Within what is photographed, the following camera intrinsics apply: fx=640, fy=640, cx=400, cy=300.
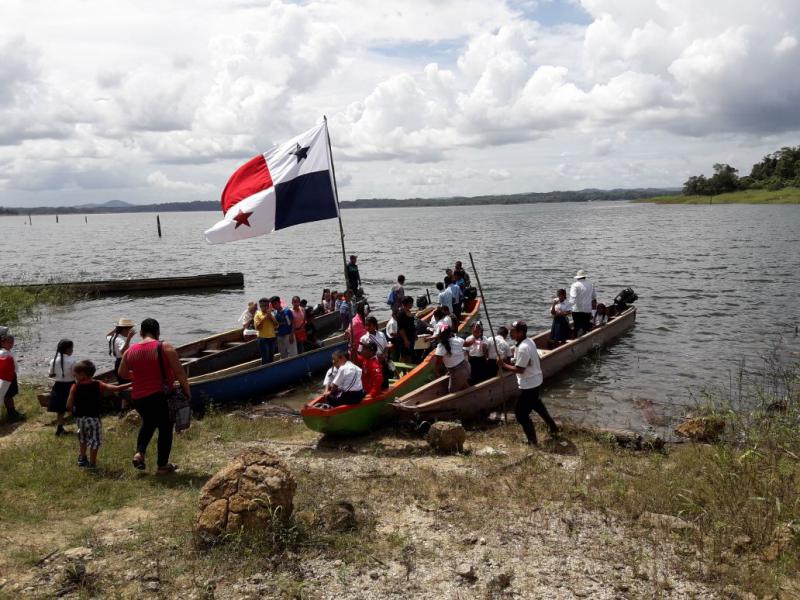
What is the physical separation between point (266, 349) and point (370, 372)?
4.36 metres

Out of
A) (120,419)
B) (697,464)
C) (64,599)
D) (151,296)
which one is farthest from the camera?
(151,296)

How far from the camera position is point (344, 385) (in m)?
10.7

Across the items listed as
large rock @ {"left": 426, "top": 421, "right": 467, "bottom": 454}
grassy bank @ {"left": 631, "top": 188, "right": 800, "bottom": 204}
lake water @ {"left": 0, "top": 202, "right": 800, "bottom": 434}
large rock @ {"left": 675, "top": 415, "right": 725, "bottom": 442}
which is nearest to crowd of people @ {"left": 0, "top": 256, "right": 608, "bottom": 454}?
large rock @ {"left": 426, "top": 421, "right": 467, "bottom": 454}

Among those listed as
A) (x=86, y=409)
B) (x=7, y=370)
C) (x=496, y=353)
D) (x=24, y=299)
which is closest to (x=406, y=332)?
(x=496, y=353)

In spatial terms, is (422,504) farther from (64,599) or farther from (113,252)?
(113,252)

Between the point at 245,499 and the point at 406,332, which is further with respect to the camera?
the point at 406,332

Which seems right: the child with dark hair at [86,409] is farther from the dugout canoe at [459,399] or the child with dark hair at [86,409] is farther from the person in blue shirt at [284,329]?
the person in blue shirt at [284,329]

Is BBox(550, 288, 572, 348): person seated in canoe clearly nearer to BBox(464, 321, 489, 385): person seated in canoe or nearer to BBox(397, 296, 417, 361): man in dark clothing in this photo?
BBox(397, 296, 417, 361): man in dark clothing

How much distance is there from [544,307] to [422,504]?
2055cm

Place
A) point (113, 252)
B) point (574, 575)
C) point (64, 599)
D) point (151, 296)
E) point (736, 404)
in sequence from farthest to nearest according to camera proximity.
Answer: point (113, 252) < point (151, 296) < point (736, 404) < point (574, 575) < point (64, 599)

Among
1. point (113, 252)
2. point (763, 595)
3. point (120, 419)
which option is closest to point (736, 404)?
point (763, 595)

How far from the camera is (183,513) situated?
7184 millimetres

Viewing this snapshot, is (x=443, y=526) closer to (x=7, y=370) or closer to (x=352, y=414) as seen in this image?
(x=352, y=414)

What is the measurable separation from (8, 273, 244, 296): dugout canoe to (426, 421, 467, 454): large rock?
27387mm
